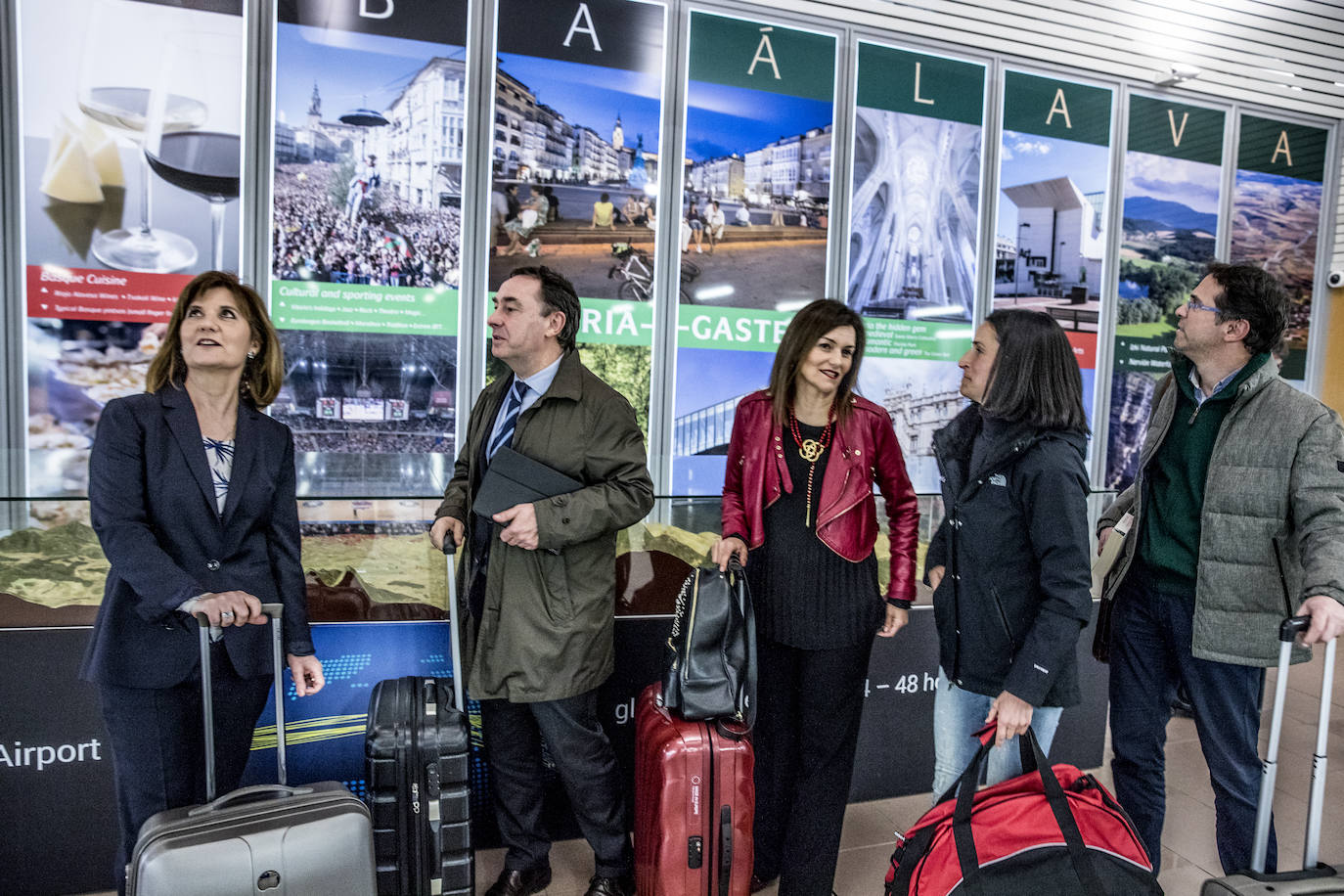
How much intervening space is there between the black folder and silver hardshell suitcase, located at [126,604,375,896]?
0.62 metres

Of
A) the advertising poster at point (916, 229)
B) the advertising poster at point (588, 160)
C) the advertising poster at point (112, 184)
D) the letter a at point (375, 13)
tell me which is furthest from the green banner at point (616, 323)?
the advertising poster at point (112, 184)

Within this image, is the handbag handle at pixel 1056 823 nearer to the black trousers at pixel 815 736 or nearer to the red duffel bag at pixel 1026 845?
the red duffel bag at pixel 1026 845

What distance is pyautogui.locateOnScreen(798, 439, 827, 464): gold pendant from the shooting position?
238 cm

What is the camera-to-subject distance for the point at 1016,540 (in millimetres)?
2010

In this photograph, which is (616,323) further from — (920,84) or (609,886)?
(609,886)

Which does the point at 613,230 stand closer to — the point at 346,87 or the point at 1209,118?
the point at 346,87

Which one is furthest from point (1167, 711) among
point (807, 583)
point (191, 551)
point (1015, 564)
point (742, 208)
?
point (742, 208)

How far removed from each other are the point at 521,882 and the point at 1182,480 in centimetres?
207

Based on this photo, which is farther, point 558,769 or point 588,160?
point 588,160

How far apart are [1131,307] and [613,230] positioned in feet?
12.8

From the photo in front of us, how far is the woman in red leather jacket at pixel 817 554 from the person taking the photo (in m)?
2.34

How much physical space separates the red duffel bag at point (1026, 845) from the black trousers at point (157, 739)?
4.85 feet

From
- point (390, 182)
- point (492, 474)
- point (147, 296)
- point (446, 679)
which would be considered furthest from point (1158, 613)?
point (147, 296)

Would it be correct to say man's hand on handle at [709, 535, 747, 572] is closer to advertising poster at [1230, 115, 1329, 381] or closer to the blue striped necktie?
the blue striped necktie
